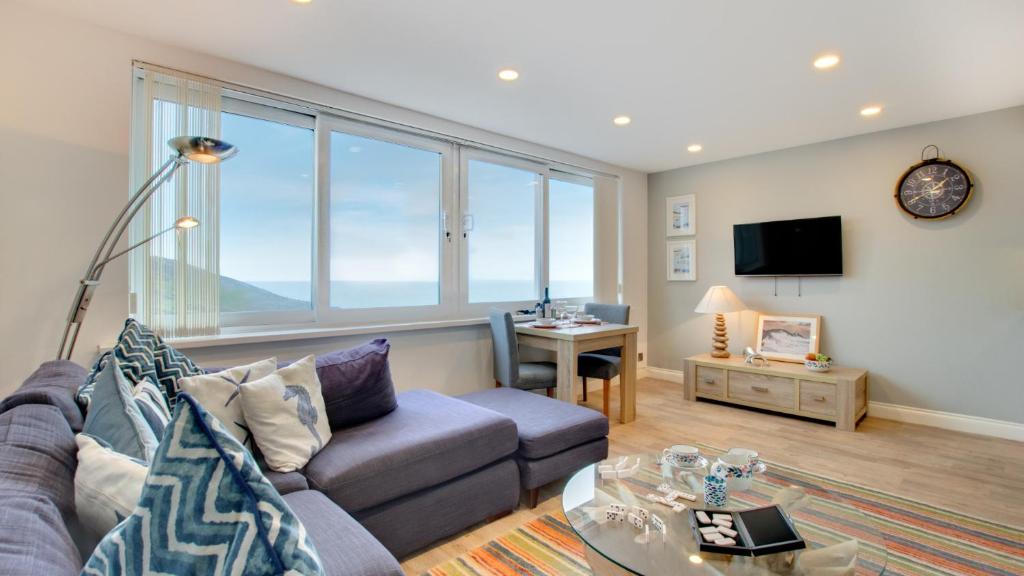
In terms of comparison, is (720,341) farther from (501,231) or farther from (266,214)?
(266,214)

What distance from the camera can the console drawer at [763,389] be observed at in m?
3.97

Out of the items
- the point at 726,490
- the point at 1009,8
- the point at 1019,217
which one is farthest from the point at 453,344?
the point at 1019,217

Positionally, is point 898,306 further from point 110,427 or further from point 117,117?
point 117,117

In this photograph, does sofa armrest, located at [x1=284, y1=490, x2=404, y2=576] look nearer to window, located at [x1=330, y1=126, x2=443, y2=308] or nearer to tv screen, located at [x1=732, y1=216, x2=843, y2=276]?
window, located at [x1=330, y1=126, x2=443, y2=308]

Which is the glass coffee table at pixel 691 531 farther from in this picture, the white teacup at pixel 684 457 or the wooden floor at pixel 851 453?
the wooden floor at pixel 851 453

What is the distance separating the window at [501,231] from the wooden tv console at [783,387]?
1804 mm

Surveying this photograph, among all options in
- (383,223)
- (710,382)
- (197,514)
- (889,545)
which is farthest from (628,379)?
(197,514)

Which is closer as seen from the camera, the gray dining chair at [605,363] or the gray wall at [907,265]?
the gray wall at [907,265]

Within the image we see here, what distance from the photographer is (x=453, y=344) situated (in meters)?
3.71

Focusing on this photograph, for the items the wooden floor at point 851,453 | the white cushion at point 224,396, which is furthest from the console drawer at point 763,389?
the white cushion at point 224,396

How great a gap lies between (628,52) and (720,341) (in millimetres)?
3063

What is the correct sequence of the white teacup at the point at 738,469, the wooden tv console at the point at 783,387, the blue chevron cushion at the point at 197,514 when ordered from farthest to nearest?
1. the wooden tv console at the point at 783,387
2. the white teacup at the point at 738,469
3. the blue chevron cushion at the point at 197,514

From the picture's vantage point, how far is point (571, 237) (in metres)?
4.82

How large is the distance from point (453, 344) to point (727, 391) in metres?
2.57
